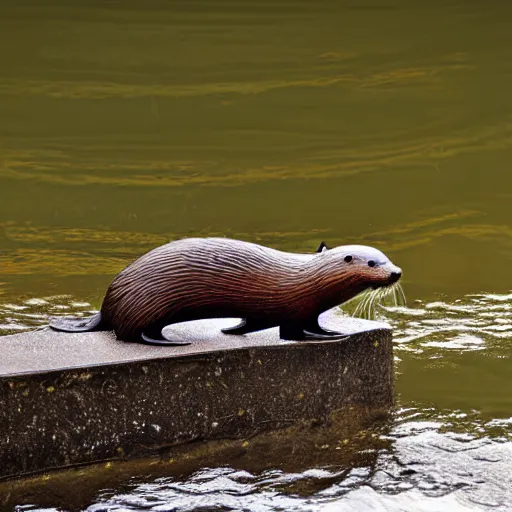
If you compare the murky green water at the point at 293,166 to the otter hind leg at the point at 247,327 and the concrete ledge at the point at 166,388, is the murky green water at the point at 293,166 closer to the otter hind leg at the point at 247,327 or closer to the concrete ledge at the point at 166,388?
the concrete ledge at the point at 166,388

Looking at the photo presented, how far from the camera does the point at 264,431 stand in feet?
16.3

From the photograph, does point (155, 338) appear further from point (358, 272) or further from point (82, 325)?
point (358, 272)

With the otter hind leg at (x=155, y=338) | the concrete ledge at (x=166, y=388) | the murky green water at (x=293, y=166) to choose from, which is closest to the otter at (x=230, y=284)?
the otter hind leg at (x=155, y=338)

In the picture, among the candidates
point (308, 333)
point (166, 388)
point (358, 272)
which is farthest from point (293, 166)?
point (166, 388)

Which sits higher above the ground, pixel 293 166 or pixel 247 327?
pixel 293 166

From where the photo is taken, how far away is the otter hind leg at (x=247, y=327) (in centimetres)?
496

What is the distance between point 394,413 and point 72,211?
13.8ft

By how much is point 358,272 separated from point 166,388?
0.90 m

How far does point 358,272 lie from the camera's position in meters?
4.85

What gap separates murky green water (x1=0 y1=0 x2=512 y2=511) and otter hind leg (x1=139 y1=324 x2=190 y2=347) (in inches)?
21.2

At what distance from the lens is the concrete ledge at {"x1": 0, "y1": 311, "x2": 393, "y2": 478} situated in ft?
14.8

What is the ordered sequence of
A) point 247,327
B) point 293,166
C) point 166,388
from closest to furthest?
point 166,388 → point 247,327 → point 293,166

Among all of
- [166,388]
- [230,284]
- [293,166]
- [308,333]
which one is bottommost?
[166,388]

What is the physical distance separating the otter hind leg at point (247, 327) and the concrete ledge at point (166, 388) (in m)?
0.04
